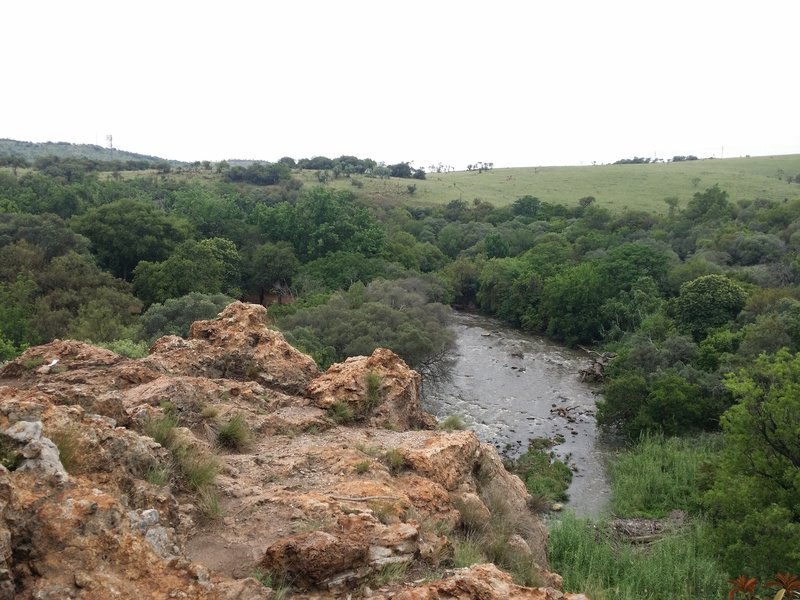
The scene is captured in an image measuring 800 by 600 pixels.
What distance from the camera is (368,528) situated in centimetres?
636

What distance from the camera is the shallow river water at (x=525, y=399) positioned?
23.9 metres

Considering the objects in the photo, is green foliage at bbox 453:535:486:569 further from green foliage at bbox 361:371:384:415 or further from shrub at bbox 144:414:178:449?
green foliage at bbox 361:371:384:415

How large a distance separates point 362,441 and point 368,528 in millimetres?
3415

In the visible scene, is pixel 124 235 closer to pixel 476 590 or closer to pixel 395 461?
pixel 395 461

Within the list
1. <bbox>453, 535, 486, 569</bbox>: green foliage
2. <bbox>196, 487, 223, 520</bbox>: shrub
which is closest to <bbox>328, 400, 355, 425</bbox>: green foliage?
<bbox>453, 535, 486, 569</bbox>: green foliage

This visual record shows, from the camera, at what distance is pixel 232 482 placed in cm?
762

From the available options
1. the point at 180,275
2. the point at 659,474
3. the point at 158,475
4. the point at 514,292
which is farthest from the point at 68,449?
the point at 514,292

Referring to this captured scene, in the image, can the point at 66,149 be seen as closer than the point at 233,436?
No

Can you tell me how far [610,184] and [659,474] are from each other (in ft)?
274

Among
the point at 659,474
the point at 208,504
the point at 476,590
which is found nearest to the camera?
the point at 476,590

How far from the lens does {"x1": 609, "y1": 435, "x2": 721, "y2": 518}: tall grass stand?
19.3 meters

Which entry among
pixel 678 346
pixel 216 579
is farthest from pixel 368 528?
pixel 678 346

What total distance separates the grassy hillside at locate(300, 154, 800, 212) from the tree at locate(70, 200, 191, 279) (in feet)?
132

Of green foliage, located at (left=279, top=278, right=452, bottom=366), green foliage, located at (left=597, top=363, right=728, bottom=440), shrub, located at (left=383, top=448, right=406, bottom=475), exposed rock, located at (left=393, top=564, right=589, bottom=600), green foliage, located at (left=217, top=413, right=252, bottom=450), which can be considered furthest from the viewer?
green foliage, located at (left=279, top=278, right=452, bottom=366)
